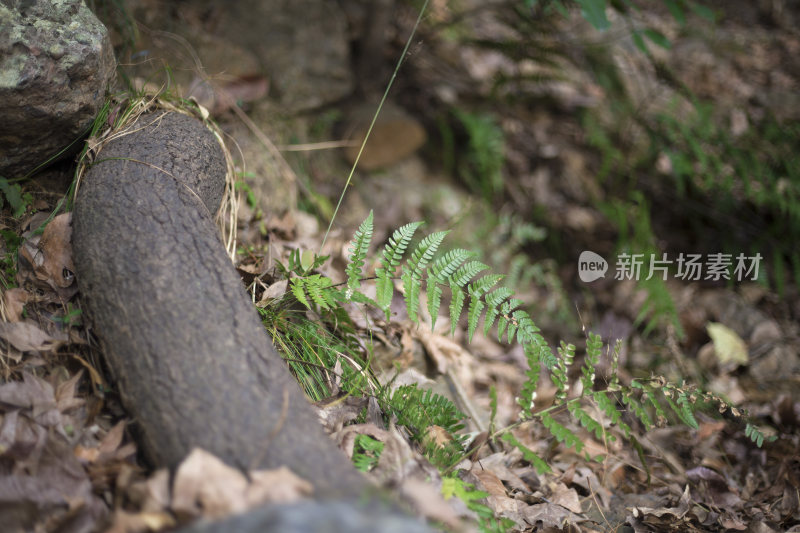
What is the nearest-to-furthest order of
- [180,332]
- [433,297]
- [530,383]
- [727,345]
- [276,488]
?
[276,488]
[180,332]
[530,383]
[433,297]
[727,345]

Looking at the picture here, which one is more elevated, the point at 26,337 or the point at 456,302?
the point at 26,337

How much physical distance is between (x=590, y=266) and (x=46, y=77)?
3.59 m

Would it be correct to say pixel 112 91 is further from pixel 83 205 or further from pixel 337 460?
pixel 337 460

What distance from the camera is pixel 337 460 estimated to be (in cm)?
135

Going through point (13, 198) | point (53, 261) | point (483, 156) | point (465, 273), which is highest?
point (13, 198)

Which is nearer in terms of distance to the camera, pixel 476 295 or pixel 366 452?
pixel 366 452

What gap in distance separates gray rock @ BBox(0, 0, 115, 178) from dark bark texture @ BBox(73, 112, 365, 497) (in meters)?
0.25

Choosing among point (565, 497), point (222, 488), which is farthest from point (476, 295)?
point (222, 488)

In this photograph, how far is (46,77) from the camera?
1.80 m

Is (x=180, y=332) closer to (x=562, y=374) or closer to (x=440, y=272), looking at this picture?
(x=440, y=272)

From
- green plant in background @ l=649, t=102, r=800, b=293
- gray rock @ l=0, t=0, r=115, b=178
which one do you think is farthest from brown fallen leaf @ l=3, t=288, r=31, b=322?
green plant in background @ l=649, t=102, r=800, b=293

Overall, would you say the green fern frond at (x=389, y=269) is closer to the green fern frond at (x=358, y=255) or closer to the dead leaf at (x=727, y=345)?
the green fern frond at (x=358, y=255)

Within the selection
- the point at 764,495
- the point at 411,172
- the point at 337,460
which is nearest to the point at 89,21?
the point at 337,460

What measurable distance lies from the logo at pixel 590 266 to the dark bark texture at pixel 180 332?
3.00 m
